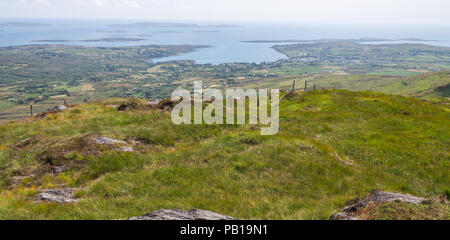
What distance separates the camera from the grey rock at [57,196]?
1263 cm

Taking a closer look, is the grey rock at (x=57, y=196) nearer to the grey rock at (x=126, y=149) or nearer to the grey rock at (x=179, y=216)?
the grey rock at (x=126, y=149)

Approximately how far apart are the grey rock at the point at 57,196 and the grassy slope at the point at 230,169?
20.8 inches

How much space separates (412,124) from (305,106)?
19081 millimetres

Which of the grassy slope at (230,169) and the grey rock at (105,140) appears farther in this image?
the grey rock at (105,140)

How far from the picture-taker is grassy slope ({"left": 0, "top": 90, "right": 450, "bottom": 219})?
1198 cm

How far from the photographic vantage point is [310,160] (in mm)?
17125

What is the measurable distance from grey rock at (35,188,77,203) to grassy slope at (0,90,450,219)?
0.53m

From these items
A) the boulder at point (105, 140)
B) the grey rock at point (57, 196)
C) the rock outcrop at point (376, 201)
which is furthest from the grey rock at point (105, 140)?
the rock outcrop at point (376, 201)

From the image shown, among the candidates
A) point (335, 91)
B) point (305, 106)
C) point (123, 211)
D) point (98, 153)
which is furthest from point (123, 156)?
point (335, 91)

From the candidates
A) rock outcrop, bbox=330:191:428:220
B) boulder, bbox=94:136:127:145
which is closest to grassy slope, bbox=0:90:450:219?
rock outcrop, bbox=330:191:428:220

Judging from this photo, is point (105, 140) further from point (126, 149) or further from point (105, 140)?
point (126, 149)
